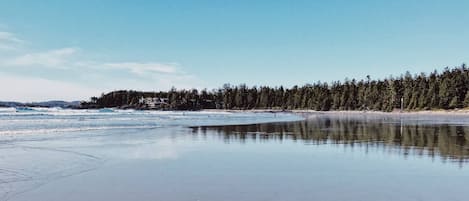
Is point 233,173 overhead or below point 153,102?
below

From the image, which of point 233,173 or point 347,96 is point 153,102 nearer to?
point 347,96

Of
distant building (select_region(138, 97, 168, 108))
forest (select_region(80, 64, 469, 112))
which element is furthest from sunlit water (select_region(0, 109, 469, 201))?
distant building (select_region(138, 97, 168, 108))

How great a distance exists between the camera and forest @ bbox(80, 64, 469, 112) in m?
89.6

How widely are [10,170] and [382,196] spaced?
26.6ft

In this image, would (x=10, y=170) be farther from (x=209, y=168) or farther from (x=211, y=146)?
(x=211, y=146)

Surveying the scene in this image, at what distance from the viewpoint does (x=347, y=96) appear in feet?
413

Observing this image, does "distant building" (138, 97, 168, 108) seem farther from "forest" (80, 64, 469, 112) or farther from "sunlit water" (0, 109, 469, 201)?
"sunlit water" (0, 109, 469, 201)

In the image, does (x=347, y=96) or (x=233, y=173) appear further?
(x=347, y=96)

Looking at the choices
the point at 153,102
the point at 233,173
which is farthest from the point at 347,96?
the point at 233,173

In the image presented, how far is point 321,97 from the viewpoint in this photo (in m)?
134

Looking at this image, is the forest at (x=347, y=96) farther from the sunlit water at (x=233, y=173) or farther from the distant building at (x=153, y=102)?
the sunlit water at (x=233, y=173)

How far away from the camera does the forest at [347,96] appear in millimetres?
89625

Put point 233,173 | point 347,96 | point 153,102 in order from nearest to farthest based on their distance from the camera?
point 233,173 < point 347,96 < point 153,102

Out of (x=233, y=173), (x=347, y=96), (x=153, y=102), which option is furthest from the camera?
(x=153, y=102)
